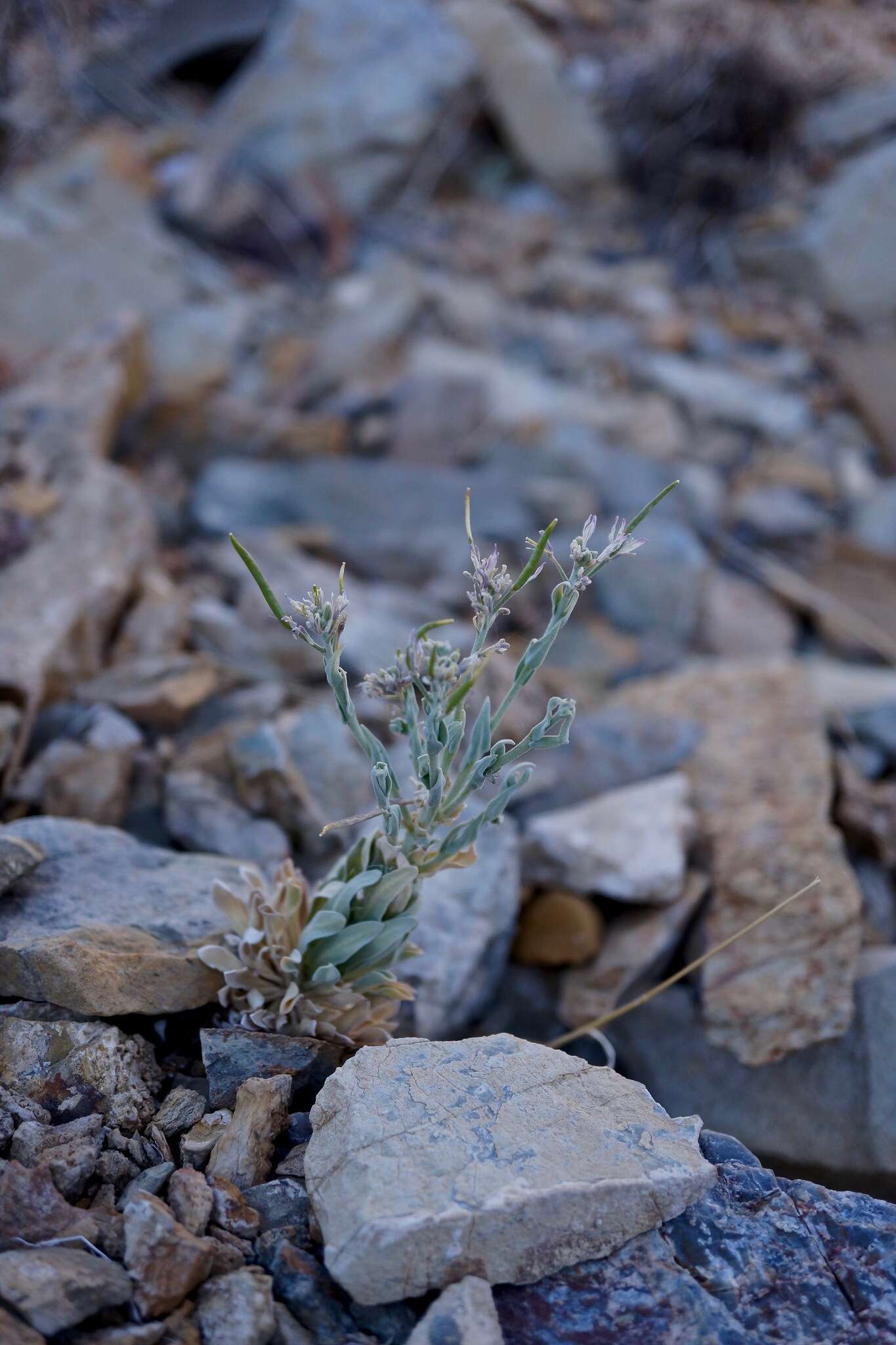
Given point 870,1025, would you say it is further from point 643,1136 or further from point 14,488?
point 14,488

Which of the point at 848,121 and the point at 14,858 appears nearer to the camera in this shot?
the point at 14,858

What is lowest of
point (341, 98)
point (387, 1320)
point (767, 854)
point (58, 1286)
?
point (767, 854)

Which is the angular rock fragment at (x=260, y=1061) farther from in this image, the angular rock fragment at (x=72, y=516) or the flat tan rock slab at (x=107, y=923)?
the angular rock fragment at (x=72, y=516)

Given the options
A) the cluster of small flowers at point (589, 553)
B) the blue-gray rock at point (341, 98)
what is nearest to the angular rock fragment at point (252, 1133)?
the cluster of small flowers at point (589, 553)

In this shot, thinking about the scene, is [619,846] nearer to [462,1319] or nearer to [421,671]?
[421,671]

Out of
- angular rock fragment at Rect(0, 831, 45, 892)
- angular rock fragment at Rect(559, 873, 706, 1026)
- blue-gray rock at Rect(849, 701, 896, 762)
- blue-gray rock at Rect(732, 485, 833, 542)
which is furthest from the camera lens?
blue-gray rock at Rect(732, 485, 833, 542)

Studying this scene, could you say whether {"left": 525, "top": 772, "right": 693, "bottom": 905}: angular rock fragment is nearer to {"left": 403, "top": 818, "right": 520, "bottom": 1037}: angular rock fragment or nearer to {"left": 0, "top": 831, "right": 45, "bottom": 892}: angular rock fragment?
{"left": 403, "top": 818, "right": 520, "bottom": 1037}: angular rock fragment

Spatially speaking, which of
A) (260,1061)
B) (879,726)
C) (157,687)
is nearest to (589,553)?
(260,1061)

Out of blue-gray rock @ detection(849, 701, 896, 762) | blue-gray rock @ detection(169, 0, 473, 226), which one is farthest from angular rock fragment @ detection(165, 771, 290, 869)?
blue-gray rock @ detection(169, 0, 473, 226)

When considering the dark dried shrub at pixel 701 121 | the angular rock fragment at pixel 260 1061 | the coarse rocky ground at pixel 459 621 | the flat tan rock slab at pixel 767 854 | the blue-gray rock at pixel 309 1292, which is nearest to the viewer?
the blue-gray rock at pixel 309 1292
